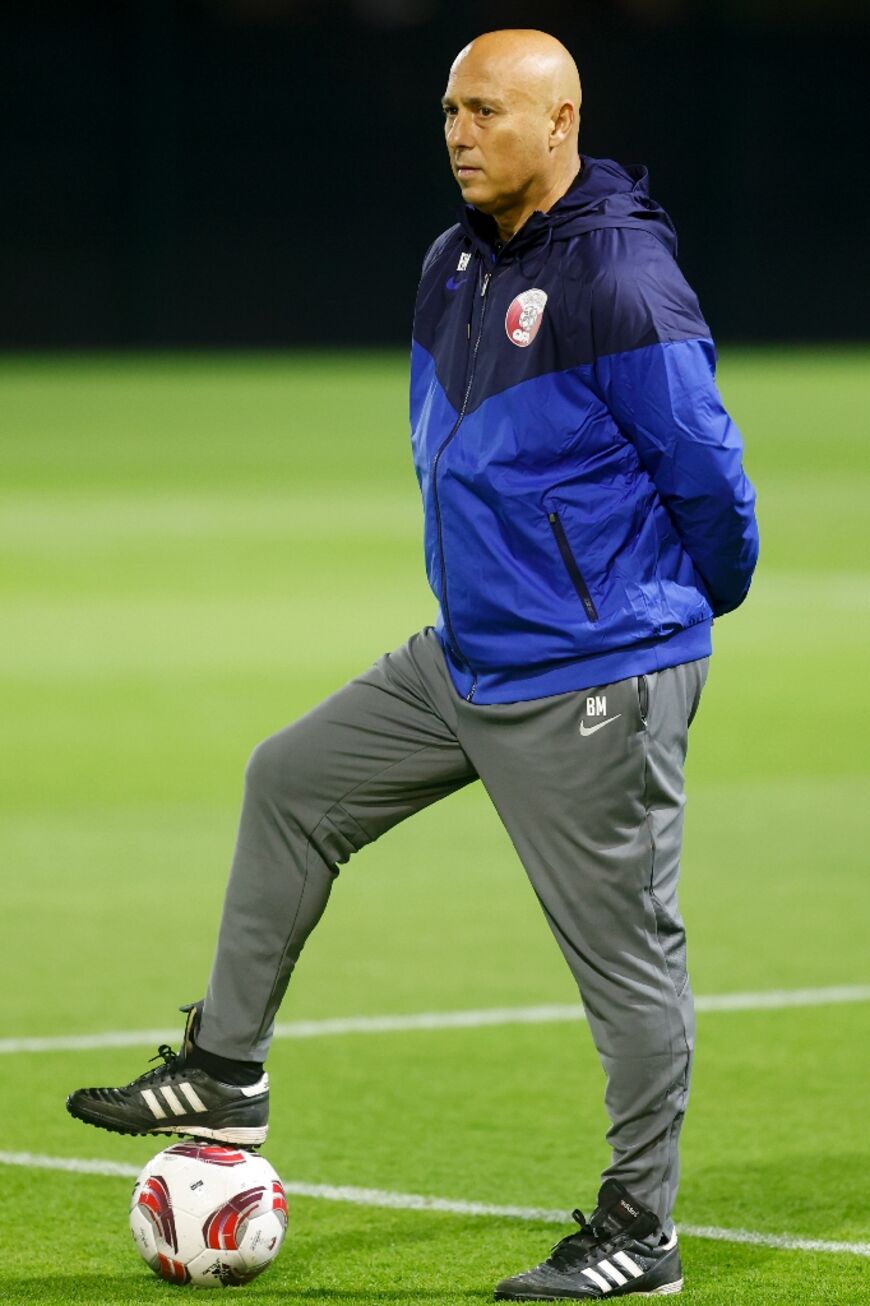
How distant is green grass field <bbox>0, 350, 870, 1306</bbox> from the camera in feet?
17.3

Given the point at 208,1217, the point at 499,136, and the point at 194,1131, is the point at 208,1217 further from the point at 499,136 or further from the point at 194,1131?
the point at 499,136

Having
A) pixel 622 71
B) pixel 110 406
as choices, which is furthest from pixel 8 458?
pixel 622 71

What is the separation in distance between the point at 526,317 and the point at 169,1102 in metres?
1.67

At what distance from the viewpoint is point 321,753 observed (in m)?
4.90

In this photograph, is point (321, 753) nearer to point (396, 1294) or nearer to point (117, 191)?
point (396, 1294)

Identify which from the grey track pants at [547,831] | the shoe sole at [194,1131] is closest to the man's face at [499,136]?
the grey track pants at [547,831]

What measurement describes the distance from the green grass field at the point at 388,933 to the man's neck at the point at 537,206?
2.02 m

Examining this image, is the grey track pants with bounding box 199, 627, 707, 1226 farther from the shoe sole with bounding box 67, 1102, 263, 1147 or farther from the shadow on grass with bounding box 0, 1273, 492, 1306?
the shadow on grass with bounding box 0, 1273, 492, 1306

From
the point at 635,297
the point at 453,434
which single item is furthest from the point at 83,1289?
the point at 635,297

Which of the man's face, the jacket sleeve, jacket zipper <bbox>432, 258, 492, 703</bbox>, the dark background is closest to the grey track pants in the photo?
jacket zipper <bbox>432, 258, 492, 703</bbox>

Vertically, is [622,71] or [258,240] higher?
[622,71]

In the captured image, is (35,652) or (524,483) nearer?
(524,483)

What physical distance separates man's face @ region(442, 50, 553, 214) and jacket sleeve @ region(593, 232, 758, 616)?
0.87 ft

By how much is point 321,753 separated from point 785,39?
34.9 metres
